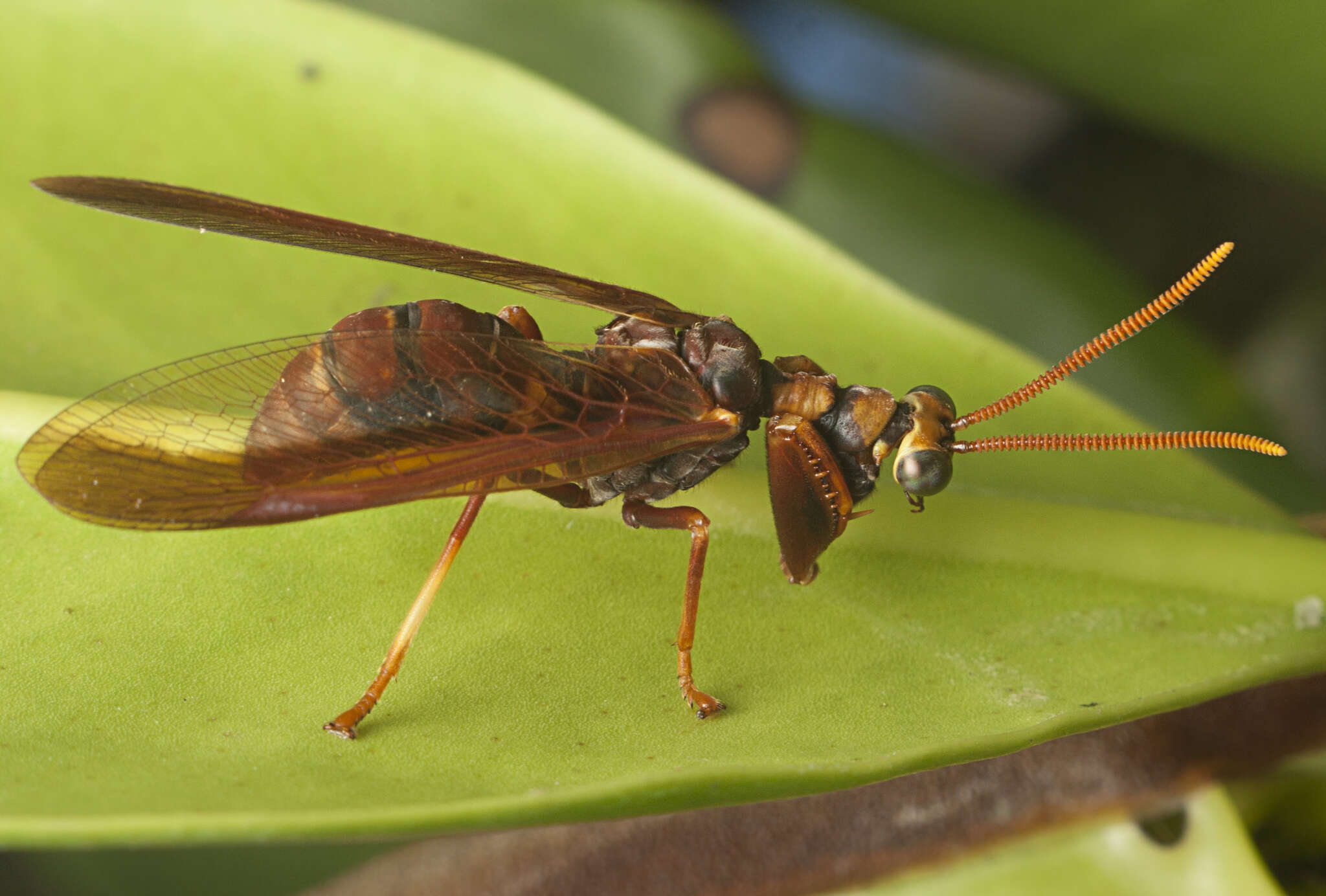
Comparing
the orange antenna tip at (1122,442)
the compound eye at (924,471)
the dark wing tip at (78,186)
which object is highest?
the orange antenna tip at (1122,442)

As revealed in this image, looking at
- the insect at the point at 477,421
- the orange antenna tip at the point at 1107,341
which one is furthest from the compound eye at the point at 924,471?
the orange antenna tip at the point at 1107,341

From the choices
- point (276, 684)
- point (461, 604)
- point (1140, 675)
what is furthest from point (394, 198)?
point (1140, 675)

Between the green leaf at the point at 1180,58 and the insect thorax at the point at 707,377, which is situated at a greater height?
the green leaf at the point at 1180,58

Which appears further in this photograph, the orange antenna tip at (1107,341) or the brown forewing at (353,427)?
the orange antenna tip at (1107,341)

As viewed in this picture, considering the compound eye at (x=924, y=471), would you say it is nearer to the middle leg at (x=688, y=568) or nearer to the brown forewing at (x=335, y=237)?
the middle leg at (x=688, y=568)

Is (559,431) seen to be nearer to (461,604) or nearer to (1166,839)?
(461,604)

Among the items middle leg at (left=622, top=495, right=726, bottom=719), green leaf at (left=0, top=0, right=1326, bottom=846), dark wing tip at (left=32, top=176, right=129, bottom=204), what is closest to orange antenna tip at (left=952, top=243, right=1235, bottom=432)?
green leaf at (left=0, top=0, right=1326, bottom=846)

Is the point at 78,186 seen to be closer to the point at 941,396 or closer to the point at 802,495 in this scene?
the point at 802,495

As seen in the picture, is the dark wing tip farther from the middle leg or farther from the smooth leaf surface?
the smooth leaf surface
